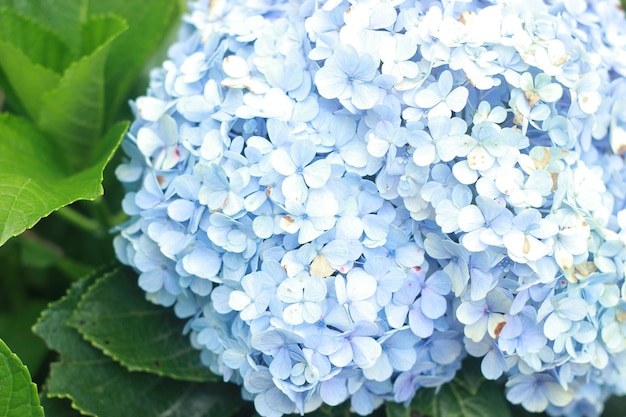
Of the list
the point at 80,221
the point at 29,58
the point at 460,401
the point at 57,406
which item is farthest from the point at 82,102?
the point at 460,401

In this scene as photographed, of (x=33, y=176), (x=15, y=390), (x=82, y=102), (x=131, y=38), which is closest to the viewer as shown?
(x=15, y=390)

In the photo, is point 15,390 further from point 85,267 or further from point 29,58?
point 29,58

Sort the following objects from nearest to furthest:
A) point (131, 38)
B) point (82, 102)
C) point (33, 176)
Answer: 1. point (33, 176)
2. point (82, 102)
3. point (131, 38)

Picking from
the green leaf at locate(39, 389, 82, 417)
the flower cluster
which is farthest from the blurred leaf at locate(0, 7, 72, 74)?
the green leaf at locate(39, 389, 82, 417)

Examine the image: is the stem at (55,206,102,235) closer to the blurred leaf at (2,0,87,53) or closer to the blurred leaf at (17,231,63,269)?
the blurred leaf at (17,231,63,269)

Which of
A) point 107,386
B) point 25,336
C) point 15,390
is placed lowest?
point 25,336

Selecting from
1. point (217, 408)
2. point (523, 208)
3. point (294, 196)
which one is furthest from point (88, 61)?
point (523, 208)

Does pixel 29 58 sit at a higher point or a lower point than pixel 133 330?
higher

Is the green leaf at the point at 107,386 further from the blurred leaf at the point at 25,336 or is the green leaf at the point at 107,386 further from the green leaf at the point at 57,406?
the blurred leaf at the point at 25,336

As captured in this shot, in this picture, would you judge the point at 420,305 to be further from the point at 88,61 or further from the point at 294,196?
the point at 88,61
